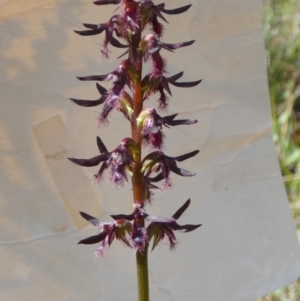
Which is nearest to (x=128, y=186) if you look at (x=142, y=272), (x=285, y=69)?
(x=142, y=272)

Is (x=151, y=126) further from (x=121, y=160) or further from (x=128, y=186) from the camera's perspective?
(x=128, y=186)

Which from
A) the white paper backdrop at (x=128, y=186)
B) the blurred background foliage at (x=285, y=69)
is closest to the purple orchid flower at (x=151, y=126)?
the white paper backdrop at (x=128, y=186)

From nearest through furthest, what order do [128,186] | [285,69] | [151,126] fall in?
[151,126] → [128,186] → [285,69]

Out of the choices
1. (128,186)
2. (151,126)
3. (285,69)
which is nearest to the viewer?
(151,126)

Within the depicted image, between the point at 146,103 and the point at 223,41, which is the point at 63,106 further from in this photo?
the point at 223,41

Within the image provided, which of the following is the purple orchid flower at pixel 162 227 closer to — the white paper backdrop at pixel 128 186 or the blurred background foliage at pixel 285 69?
the white paper backdrop at pixel 128 186

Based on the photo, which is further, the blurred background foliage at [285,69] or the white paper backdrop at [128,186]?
the blurred background foliage at [285,69]
